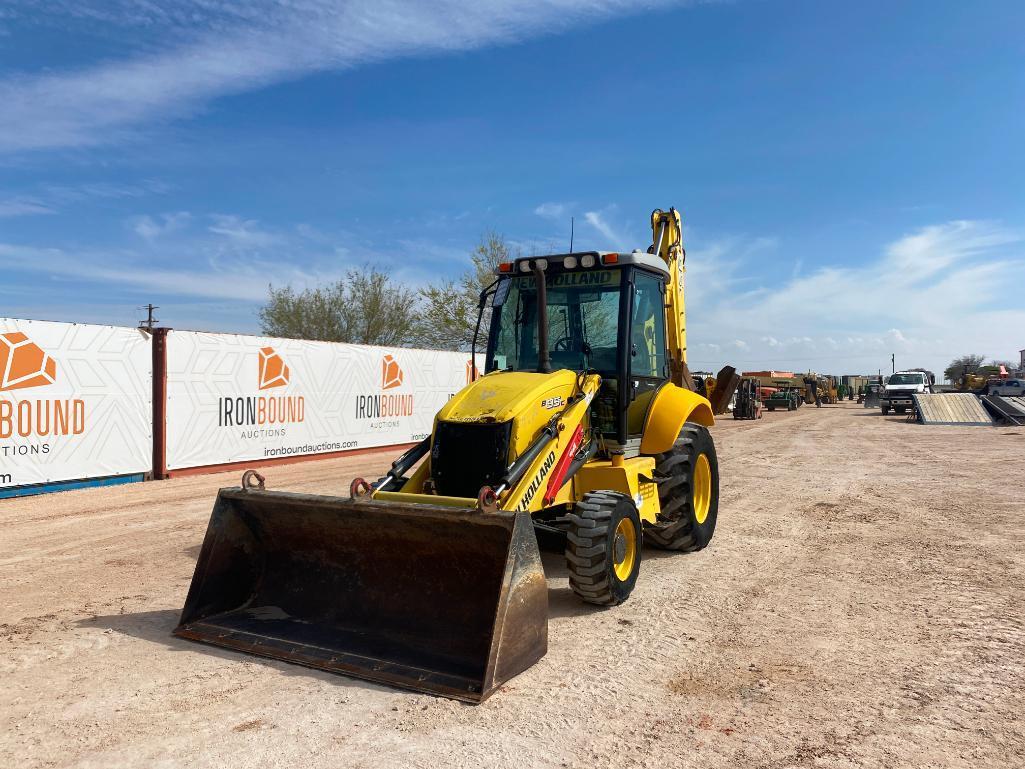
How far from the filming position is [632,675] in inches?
172

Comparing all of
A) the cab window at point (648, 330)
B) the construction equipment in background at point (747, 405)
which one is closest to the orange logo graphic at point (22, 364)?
the cab window at point (648, 330)

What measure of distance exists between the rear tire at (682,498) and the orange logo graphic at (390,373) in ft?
40.6

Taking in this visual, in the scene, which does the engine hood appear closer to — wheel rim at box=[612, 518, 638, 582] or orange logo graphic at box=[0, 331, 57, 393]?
wheel rim at box=[612, 518, 638, 582]

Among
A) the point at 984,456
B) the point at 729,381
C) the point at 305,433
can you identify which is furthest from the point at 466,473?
the point at 984,456

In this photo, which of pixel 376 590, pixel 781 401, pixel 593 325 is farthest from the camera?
pixel 781 401

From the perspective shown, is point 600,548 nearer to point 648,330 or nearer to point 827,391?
point 648,330

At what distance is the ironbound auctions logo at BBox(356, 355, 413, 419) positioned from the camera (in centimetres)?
1830

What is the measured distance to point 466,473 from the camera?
5.48 m

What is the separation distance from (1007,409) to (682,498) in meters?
27.2

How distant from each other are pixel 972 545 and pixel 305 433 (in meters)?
12.7

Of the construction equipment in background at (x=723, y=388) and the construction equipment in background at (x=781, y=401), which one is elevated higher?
the construction equipment in background at (x=723, y=388)

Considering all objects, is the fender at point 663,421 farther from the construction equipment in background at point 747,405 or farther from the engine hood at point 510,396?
the construction equipment in background at point 747,405

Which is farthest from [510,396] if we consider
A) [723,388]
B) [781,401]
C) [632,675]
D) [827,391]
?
[827,391]

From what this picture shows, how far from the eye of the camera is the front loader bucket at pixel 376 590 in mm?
4156
